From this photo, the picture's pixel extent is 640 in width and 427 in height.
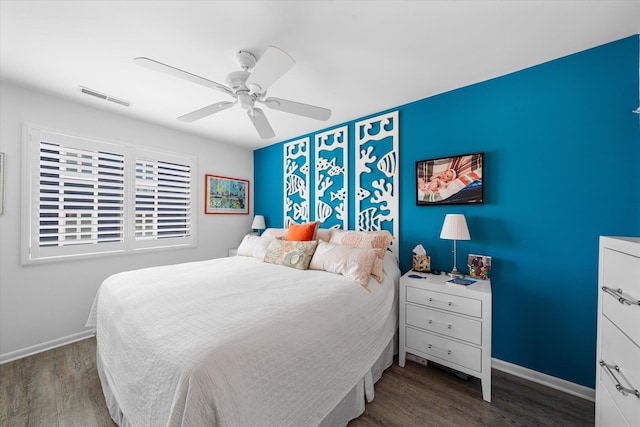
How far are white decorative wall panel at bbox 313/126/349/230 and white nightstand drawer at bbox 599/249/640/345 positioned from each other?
87.8 inches

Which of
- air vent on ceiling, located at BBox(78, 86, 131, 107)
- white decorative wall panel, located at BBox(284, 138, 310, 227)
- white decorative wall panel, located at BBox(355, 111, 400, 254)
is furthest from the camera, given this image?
white decorative wall panel, located at BBox(284, 138, 310, 227)

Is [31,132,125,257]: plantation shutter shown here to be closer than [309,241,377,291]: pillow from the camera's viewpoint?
No

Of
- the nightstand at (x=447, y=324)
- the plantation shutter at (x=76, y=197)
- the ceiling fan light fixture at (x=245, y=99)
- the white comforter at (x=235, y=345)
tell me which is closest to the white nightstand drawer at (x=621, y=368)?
the nightstand at (x=447, y=324)

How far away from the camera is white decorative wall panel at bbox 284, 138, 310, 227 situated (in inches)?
142

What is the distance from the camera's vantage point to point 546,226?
6.45 feet

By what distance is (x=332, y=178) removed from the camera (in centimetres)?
330

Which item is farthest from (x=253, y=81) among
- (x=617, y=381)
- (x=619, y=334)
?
(x=617, y=381)

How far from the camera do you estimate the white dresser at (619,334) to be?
2.97ft

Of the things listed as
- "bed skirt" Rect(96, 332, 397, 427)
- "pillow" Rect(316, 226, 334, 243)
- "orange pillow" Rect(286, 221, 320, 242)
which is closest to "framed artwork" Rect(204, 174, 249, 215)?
"orange pillow" Rect(286, 221, 320, 242)

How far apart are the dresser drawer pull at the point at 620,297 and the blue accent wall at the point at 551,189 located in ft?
3.28

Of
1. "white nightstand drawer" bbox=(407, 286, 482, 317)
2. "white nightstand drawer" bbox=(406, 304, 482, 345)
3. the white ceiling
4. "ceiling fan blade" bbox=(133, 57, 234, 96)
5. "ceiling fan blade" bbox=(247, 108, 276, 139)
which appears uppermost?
the white ceiling

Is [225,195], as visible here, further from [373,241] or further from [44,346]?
[373,241]

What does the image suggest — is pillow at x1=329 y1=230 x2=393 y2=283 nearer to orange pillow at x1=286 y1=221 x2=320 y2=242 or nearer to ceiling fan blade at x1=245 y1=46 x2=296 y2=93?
orange pillow at x1=286 y1=221 x2=320 y2=242

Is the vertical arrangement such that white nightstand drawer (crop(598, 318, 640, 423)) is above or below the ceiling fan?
below
